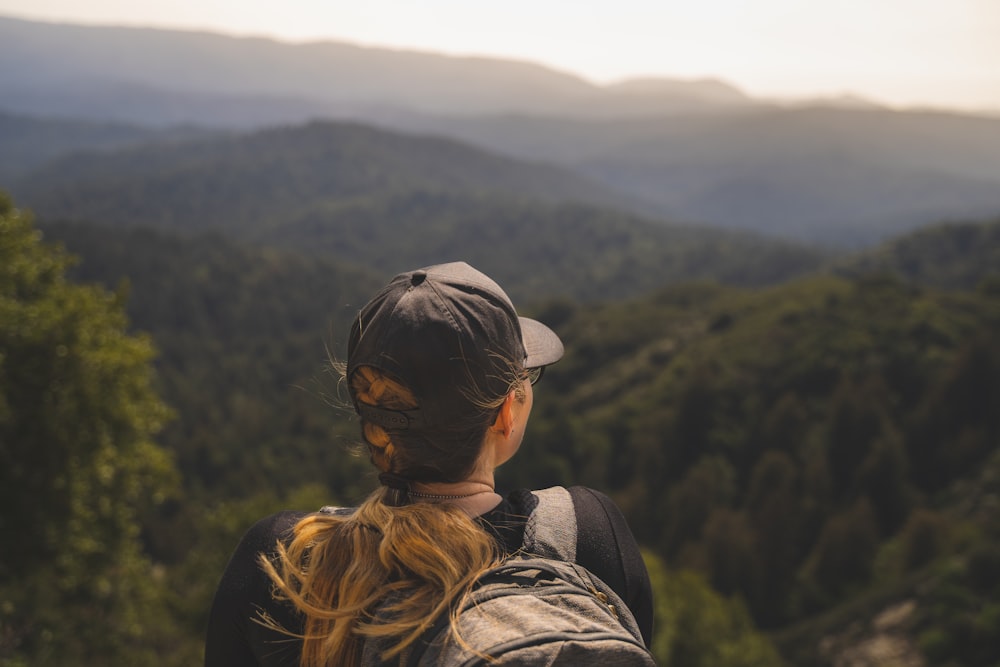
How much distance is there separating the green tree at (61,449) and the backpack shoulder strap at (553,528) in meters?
10.7

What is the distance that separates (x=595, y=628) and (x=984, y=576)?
32.8m

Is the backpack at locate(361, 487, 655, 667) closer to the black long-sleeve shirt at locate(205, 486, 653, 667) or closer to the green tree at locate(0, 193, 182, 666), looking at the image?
the black long-sleeve shirt at locate(205, 486, 653, 667)

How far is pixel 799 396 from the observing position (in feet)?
202

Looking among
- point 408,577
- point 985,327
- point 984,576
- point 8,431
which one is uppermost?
point 408,577

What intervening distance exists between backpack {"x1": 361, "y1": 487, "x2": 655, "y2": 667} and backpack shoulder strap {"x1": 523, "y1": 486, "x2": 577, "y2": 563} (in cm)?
4

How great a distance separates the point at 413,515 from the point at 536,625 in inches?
14.9

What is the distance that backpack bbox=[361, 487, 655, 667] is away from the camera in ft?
4.10

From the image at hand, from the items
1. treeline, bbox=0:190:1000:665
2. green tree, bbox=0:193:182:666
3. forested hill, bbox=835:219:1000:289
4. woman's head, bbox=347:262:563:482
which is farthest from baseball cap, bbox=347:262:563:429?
forested hill, bbox=835:219:1000:289

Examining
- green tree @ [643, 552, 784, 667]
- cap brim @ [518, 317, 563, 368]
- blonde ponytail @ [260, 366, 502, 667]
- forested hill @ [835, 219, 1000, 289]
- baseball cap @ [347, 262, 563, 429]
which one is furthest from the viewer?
forested hill @ [835, 219, 1000, 289]

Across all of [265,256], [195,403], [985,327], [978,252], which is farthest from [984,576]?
[265,256]

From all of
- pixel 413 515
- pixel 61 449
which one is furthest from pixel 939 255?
pixel 413 515

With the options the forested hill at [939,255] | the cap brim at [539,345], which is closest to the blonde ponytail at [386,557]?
the cap brim at [539,345]

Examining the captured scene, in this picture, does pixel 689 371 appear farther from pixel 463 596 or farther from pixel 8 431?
pixel 463 596

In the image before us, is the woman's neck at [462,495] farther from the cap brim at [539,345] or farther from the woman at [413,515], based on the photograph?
the cap brim at [539,345]
